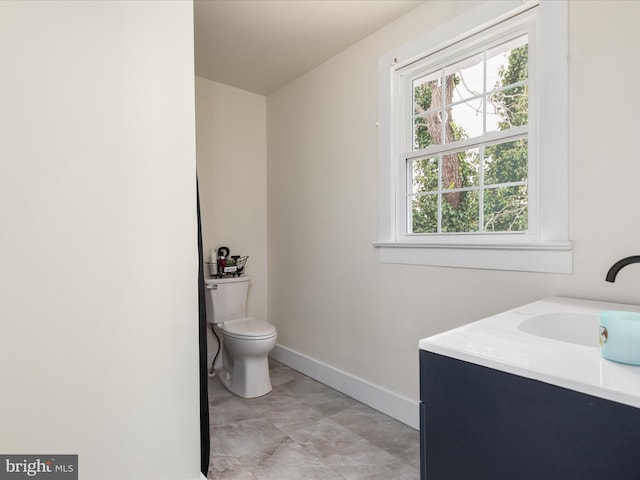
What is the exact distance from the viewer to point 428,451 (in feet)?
3.01

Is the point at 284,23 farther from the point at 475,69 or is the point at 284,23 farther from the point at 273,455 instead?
the point at 273,455

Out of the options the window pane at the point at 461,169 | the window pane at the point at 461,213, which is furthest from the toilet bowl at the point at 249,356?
the window pane at the point at 461,169

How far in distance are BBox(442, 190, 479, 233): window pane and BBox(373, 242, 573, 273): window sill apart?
0.15m

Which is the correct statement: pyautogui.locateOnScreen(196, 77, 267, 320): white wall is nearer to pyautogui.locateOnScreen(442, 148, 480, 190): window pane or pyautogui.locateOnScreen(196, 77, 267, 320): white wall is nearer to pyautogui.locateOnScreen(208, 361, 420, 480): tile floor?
pyautogui.locateOnScreen(208, 361, 420, 480): tile floor

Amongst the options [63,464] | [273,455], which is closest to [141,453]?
[63,464]

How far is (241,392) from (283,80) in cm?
252

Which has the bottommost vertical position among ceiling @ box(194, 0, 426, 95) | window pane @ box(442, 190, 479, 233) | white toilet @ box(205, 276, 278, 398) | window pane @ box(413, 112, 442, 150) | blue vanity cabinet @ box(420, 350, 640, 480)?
white toilet @ box(205, 276, 278, 398)

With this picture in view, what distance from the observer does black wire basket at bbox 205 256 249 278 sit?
10.1 feet

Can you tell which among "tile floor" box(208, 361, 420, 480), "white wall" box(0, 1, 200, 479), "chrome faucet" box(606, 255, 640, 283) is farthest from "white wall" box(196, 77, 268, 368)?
"chrome faucet" box(606, 255, 640, 283)

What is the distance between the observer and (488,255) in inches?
72.7

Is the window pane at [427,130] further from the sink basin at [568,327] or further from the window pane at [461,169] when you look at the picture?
the sink basin at [568,327]

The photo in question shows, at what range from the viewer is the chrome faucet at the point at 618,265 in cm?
133

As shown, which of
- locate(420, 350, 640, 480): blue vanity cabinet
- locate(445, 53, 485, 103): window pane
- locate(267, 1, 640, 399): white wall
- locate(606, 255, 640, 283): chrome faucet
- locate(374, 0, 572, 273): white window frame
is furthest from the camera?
locate(445, 53, 485, 103): window pane

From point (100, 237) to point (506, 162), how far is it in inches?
73.7
